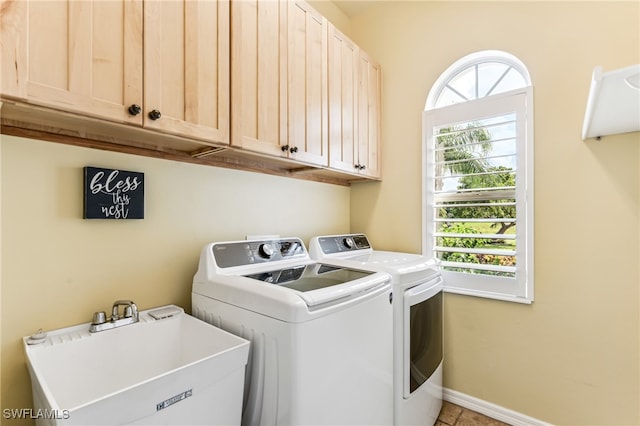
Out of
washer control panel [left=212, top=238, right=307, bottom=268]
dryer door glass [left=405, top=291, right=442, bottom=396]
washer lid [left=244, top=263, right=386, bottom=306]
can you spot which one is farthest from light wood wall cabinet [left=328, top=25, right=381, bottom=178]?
dryer door glass [left=405, top=291, right=442, bottom=396]

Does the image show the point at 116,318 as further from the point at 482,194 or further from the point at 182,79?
the point at 482,194

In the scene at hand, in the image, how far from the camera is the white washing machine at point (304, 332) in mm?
1027

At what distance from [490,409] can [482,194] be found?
1367 mm

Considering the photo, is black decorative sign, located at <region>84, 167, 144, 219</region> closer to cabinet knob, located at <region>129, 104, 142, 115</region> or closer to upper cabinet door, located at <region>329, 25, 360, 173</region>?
cabinet knob, located at <region>129, 104, 142, 115</region>

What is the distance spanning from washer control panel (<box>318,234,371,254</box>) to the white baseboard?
3.75 feet

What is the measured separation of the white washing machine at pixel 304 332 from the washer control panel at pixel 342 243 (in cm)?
45

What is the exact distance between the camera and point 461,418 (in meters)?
1.94

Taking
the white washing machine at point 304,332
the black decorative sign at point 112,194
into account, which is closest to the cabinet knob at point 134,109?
the black decorative sign at point 112,194

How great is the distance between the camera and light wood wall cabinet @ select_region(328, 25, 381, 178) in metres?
1.89

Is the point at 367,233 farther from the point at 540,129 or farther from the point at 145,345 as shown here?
the point at 145,345

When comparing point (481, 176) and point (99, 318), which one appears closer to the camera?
point (99, 318)

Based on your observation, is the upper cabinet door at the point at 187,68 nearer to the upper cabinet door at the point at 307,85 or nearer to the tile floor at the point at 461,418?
the upper cabinet door at the point at 307,85

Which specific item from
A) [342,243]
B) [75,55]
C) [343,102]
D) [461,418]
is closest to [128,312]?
[75,55]

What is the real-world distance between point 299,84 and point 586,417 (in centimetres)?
239
